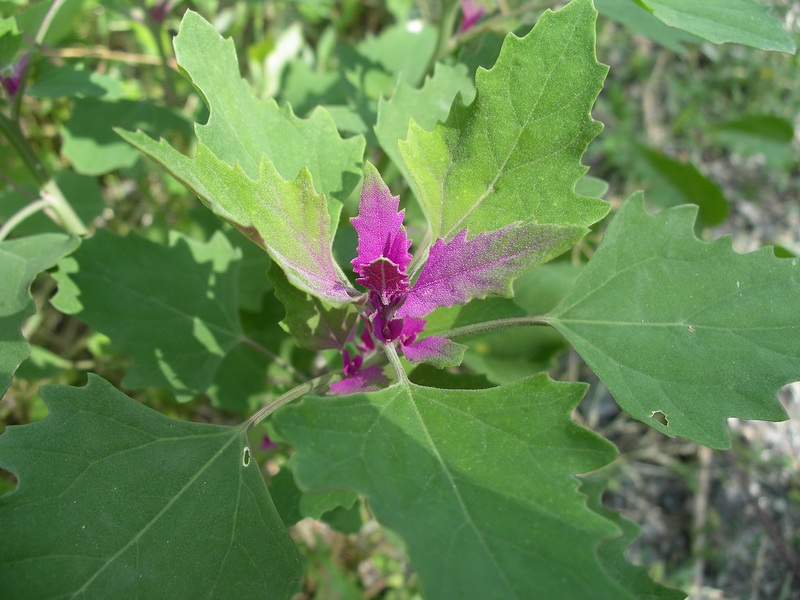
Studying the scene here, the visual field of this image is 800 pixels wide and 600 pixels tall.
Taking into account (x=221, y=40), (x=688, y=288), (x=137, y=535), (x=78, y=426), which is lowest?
(x=137, y=535)

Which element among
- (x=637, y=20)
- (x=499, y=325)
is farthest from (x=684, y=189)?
(x=499, y=325)

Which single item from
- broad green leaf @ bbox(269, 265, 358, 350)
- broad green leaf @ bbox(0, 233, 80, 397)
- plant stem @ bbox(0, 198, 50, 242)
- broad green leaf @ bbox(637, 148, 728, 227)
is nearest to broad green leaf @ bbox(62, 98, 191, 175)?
plant stem @ bbox(0, 198, 50, 242)

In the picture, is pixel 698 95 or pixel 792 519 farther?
pixel 698 95

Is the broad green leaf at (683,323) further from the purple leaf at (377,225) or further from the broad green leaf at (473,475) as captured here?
the purple leaf at (377,225)

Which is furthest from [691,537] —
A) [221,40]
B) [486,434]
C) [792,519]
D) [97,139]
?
[97,139]

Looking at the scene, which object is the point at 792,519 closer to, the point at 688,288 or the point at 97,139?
the point at 688,288

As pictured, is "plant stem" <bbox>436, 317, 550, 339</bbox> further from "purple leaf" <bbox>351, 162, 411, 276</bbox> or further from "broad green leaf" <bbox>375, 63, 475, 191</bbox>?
"broad green leaf" <bbox>375, 63, 475, 191</bbox>

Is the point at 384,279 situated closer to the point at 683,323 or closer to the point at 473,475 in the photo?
the point at 473,475
